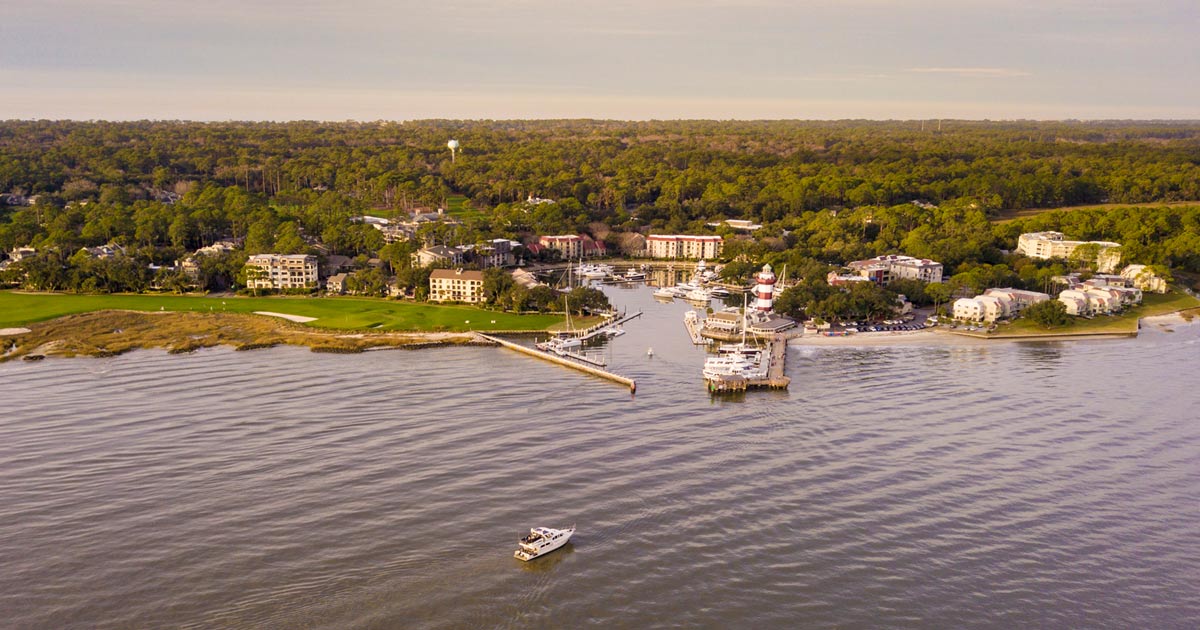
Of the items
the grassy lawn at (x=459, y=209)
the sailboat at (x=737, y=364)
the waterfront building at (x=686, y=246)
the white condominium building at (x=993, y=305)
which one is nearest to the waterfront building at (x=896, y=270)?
the white condominium building at (x=993, y=305)

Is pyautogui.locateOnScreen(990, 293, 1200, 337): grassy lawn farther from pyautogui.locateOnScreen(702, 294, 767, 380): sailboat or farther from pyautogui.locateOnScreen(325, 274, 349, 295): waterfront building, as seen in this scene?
pyautogui.locateOnScreen(325, 274, 349, 295): waterfront building

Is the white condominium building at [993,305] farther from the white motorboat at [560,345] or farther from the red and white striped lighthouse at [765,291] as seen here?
the white motorboat at [560,345]

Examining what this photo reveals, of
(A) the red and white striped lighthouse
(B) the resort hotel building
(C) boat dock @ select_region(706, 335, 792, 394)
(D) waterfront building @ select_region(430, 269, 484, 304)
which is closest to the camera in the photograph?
(C) boat dock @ select_region(706, 335, 792, 394)

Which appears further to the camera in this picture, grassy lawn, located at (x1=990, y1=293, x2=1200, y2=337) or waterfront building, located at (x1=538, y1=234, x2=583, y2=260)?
waterfront building, located at (x1=538, y1=234, x2=583, y2=260)

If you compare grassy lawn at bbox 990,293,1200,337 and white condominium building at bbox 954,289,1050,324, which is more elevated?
white condominium building at bbox 954,289,1050,324

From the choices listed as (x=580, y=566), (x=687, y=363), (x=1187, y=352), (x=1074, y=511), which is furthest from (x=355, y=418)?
(x=1187, y=352)

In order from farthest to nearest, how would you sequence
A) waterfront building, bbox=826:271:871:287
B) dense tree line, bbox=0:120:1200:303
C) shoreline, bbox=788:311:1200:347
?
1. dense tree line, bbox=0:120:1200:303
2. waterfront building, bbox=826:271:871:287
3. shoreline, bbox=788:311:1200:347

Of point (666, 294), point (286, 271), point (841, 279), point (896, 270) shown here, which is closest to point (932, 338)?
point (841, 279)

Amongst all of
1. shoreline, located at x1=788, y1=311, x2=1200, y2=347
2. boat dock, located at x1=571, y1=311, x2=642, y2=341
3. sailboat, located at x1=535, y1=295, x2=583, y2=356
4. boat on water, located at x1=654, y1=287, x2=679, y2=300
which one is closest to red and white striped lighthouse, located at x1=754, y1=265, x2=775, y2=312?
shoreline, located at x1=788, y1=311, x2=1200, y2=347
